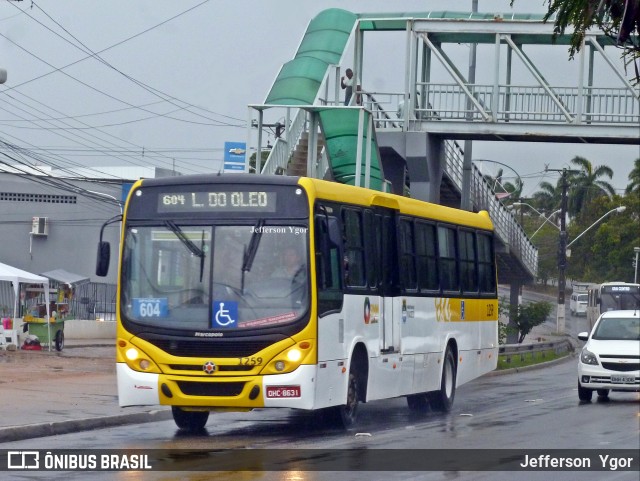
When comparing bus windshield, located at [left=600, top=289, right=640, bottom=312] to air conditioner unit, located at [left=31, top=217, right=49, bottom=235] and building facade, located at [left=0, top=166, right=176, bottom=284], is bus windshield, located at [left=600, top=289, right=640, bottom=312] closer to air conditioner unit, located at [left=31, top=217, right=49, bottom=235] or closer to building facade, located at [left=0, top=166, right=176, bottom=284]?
building facade, located at [left=0, top=166, right=176, bottom=284]

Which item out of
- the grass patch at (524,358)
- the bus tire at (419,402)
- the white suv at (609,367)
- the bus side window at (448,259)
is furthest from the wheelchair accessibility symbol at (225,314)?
the grass patch at (524,358)

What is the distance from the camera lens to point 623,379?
72.2 ft

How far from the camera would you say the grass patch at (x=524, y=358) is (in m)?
35.2

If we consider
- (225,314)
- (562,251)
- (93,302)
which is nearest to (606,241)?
(562,251)

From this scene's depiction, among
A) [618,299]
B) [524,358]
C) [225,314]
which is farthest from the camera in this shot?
[618,299]

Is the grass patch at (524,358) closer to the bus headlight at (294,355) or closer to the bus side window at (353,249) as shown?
the bus side window at (353,249)

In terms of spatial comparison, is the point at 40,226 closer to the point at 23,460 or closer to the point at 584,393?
the point at 584,393

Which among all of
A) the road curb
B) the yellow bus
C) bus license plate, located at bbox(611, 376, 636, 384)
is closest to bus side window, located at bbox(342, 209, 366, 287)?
the yellow bus

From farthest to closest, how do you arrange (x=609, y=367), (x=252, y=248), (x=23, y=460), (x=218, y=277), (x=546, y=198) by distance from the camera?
(x=546, y=198)
(x=609, y=367)
(x=252, y=248)
(x=218, y=277)
(x=23, y=460)

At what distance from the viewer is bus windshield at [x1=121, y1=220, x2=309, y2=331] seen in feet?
48.1

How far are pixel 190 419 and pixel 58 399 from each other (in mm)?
3280

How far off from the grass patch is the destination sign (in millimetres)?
19350

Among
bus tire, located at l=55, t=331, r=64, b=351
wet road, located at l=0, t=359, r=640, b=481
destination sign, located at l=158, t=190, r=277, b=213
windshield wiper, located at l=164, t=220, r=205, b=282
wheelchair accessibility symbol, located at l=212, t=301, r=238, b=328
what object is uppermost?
destination sign, located at l=158, t=190, r=277, b=213

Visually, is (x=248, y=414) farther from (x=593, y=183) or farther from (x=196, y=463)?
(x=593, y=183)
